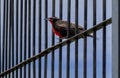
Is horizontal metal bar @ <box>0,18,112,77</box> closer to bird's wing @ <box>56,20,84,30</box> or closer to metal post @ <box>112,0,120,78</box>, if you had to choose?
bird's wing @ <box>56,20,84,30</box>

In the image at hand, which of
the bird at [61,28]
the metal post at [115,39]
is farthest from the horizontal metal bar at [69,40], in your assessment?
the metal post at [115,39]

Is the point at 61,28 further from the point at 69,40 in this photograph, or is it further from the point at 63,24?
the point at 69,40

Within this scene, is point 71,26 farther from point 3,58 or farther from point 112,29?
point 3,58

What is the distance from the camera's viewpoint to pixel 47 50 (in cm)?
559

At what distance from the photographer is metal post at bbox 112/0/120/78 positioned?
4336mm

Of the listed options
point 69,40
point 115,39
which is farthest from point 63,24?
point 115,39

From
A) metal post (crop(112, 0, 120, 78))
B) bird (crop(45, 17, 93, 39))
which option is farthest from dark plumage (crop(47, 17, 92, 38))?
metal post (crop(112, 0, 120, 78))

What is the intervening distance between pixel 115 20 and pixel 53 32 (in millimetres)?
1341

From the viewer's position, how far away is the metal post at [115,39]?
14.2 feet

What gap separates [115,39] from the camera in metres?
4.37

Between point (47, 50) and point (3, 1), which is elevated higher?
point (3, 1)

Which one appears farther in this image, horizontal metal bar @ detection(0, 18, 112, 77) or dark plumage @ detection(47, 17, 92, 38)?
dark plumage @ detection(47, 17, 92, 38)

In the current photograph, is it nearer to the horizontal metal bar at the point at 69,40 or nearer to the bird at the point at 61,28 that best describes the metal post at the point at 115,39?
the horizontal metal bar at the point at 69,40

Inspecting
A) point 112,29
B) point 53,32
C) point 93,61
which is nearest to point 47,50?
point 53,32
